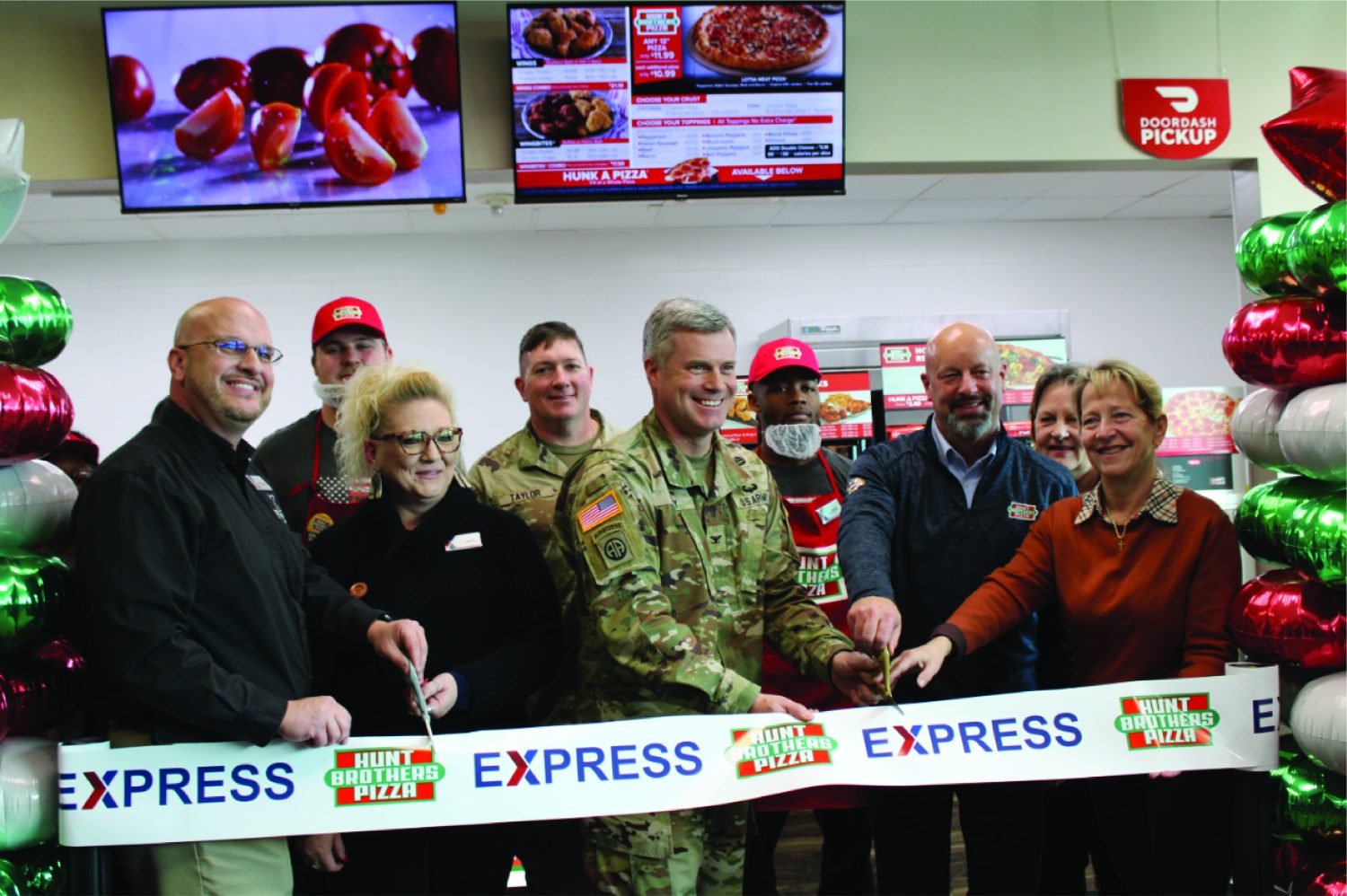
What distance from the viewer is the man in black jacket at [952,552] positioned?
8.32 ft

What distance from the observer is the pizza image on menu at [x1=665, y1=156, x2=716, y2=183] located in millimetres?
4000

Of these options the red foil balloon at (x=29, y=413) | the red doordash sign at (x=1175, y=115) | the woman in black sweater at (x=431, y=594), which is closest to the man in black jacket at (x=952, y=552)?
the woman in black sweater at (x=431, y=594)

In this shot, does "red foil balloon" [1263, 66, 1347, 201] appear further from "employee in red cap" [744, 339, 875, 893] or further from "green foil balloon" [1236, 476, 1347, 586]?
"employee in red cap" [744, 339, 875, 893]

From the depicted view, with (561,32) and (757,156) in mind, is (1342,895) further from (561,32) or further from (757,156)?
(561,32)

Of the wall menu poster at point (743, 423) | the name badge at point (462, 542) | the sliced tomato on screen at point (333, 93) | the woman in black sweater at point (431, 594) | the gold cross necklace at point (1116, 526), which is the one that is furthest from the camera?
the wall menu poster at point (743, 423)

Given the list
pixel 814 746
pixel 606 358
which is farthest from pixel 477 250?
pixel 814 746

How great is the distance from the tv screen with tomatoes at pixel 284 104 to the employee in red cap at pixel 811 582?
1.58 metres

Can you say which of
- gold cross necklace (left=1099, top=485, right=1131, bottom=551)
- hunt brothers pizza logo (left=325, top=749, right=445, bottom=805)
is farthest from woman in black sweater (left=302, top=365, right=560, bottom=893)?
gold cross necklace (left=1099, top=485, right=1131, bottom=551)

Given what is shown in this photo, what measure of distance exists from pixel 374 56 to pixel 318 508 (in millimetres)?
1786

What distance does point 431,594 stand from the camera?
7.45 ft

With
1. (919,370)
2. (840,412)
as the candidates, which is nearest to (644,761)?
(840,412)

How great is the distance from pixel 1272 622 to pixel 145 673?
7.38 feet

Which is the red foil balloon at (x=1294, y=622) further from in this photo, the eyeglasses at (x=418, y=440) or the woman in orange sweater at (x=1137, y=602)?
the eyeglasses at (x=418, y=440)

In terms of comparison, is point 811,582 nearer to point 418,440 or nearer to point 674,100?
point 418,440
